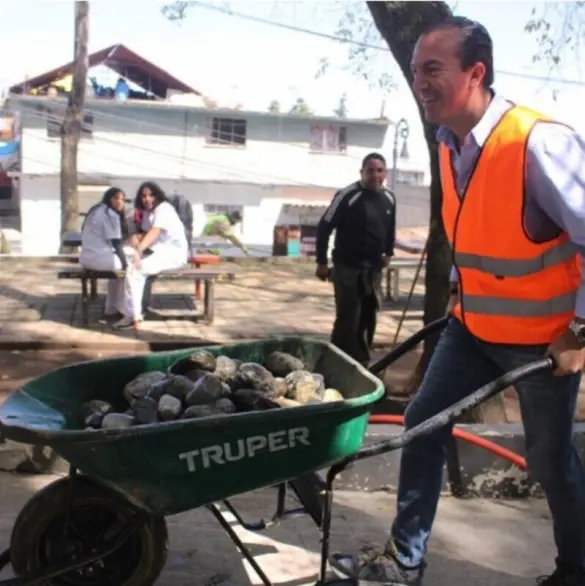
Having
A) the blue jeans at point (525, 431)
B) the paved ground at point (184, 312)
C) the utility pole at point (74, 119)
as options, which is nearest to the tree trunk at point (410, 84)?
the blue jeans at point (525, 431)

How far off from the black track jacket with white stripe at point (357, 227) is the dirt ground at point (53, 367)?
1037mm

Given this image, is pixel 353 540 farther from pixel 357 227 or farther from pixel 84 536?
pixel 357 227

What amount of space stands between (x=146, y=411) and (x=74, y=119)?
62.6ft

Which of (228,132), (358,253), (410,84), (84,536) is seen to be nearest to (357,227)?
(358,253)

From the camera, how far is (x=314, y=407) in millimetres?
2549

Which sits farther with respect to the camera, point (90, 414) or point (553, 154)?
point (90, 414)

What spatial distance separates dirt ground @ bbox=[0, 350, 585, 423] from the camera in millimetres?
6441

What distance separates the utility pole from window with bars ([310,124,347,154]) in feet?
55.7

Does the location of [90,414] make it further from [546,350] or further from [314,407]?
[546,350]

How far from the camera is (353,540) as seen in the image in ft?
12.4

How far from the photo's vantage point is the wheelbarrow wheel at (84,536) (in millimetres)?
2791

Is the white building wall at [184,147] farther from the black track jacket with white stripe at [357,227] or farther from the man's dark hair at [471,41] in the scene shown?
the man's dark hair at [471,41]

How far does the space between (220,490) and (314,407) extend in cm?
41

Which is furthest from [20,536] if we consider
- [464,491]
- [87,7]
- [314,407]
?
[87,7]
